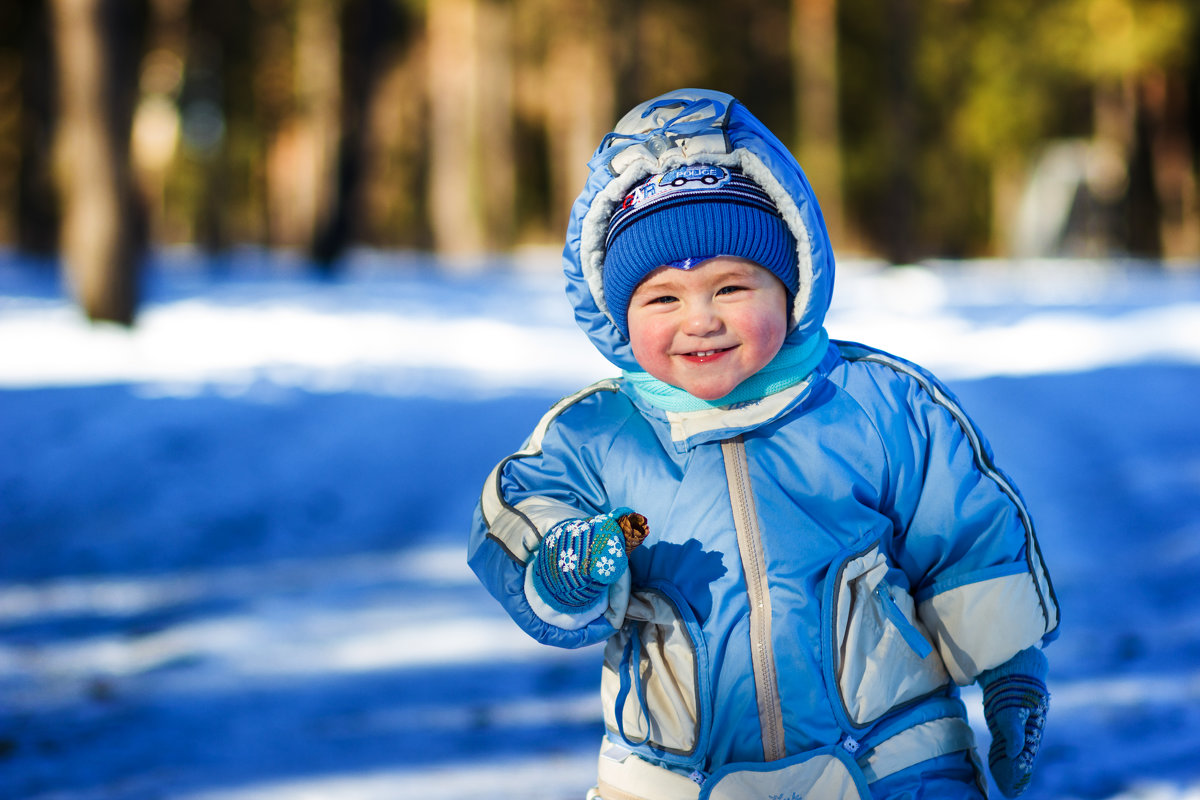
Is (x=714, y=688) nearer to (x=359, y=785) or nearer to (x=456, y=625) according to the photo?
(x=359, y=785)

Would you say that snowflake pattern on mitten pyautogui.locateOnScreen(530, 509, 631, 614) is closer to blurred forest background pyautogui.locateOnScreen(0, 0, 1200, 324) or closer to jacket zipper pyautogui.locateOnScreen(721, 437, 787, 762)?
jacket zipper pyautogui.locateOnScreen(721, 437, 787, 762)

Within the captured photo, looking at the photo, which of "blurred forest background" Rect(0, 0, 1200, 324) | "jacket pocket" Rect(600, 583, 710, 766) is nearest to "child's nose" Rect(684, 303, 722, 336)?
"jacket pocket" Rect(600, 583, 710, 766)

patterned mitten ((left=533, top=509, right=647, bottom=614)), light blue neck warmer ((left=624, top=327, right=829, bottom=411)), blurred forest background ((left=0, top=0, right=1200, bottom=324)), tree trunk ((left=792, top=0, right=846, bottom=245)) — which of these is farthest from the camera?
tree trunk ((left=792, top=0, right=846, bottom=245))

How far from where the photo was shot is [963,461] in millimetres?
1953

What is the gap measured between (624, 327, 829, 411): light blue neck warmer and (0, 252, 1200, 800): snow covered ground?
1.55 metres

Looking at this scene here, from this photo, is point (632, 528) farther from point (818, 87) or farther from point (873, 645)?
point (818, 87)

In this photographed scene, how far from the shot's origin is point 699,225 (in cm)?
186

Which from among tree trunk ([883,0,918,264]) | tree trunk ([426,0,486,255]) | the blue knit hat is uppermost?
tree trunk ([426,0,486,255])

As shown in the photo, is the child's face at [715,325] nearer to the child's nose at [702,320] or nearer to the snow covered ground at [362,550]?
the child's nose at [702,320]

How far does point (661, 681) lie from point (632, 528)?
12.2 inches

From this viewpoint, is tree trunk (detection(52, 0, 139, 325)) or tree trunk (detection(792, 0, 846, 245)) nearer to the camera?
Result: tree trunk (detection(52, 0, 139, 325))

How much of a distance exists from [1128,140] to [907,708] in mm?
28688

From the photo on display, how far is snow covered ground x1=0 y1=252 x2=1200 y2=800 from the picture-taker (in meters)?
3.36

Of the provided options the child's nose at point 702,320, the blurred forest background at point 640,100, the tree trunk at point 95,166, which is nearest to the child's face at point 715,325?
the child's nose at point 702,320
